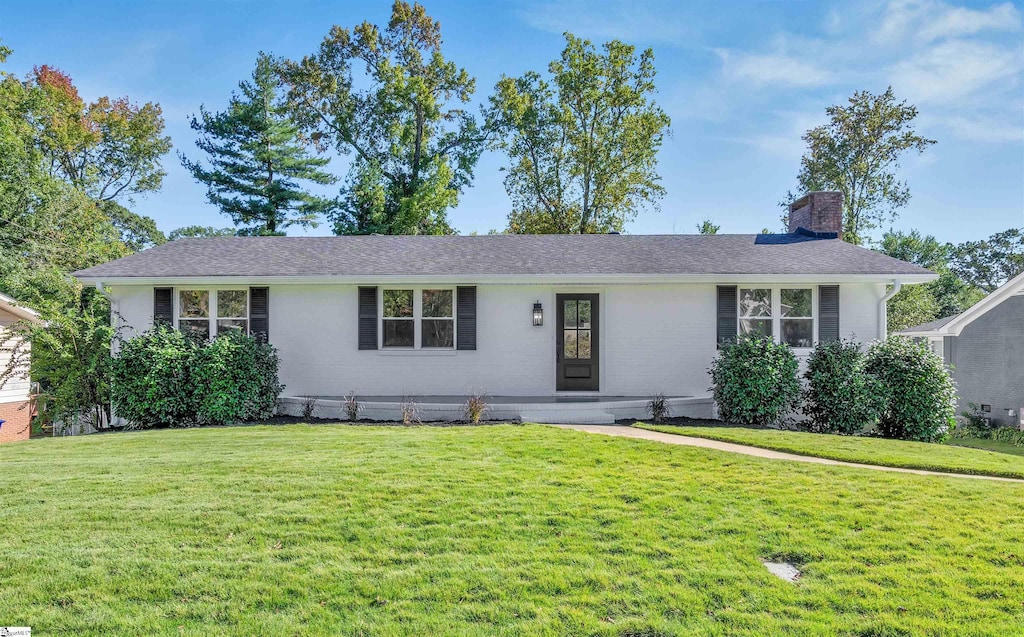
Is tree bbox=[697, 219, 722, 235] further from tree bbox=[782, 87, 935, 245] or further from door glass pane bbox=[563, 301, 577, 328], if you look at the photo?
door glass pane bbox=[563, 301, 577, 328]

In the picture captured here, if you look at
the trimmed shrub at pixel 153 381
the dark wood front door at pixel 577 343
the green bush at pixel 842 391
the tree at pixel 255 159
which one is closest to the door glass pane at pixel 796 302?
the green bush at pixel 842 391

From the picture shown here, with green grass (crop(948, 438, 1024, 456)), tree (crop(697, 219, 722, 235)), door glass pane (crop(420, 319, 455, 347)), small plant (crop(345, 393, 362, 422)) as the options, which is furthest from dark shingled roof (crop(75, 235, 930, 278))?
tree (crop(697, 219, 722, 235))

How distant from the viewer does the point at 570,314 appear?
11.6 metres

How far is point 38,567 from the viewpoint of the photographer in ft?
12.6

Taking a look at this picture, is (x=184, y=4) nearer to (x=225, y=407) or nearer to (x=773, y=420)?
(x=225, y=407)

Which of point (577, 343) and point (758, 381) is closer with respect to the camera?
point (758, 381)

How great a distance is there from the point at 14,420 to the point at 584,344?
13.5m

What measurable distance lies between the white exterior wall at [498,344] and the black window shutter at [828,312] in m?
2.05

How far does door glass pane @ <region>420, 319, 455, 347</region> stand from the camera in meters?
11.6

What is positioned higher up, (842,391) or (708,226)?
(708,226)

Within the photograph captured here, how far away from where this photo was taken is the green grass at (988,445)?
A: 10.5 m

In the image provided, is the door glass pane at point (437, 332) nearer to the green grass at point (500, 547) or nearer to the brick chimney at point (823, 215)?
the green grass at point (500, 547)

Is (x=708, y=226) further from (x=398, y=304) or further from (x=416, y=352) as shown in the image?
(x=416, y=352)

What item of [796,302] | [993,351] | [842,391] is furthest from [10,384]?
[993,351]
